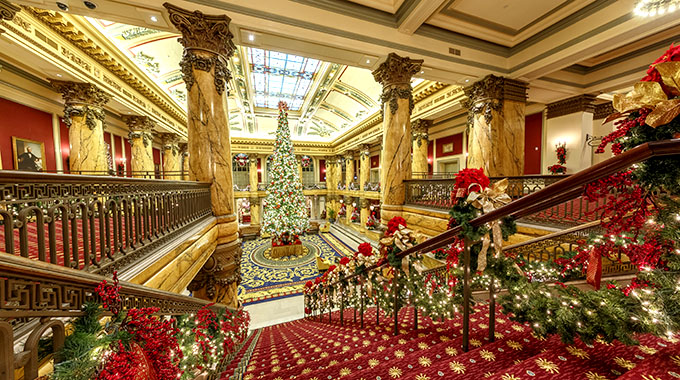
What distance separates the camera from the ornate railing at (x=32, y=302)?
34.6 inches

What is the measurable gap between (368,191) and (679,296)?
15415 millimetres

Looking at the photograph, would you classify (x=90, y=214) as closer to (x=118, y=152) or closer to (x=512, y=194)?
(x=512, y=194)

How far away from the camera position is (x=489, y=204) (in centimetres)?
154

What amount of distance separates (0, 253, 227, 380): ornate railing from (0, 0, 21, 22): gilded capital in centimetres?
632

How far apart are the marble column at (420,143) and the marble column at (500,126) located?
3638mm

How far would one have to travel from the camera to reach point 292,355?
2791 millimetres

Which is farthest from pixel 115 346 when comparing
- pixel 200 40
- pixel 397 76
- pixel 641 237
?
pixel 397 76

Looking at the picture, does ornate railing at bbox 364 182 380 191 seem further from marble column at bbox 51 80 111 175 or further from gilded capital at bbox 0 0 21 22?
gilded capital at bbox 0 0 21 22

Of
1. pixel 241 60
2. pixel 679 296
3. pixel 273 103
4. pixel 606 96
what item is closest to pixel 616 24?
pixel 606 96

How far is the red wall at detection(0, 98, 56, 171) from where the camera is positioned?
6.14 meters

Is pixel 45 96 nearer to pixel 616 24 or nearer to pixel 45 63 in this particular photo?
pixel 45 63

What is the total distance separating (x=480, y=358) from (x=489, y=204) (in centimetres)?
94

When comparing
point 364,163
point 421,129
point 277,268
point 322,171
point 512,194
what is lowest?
point 277,268

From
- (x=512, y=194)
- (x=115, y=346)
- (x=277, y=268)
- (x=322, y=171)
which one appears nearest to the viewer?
(x=115, y=346)
